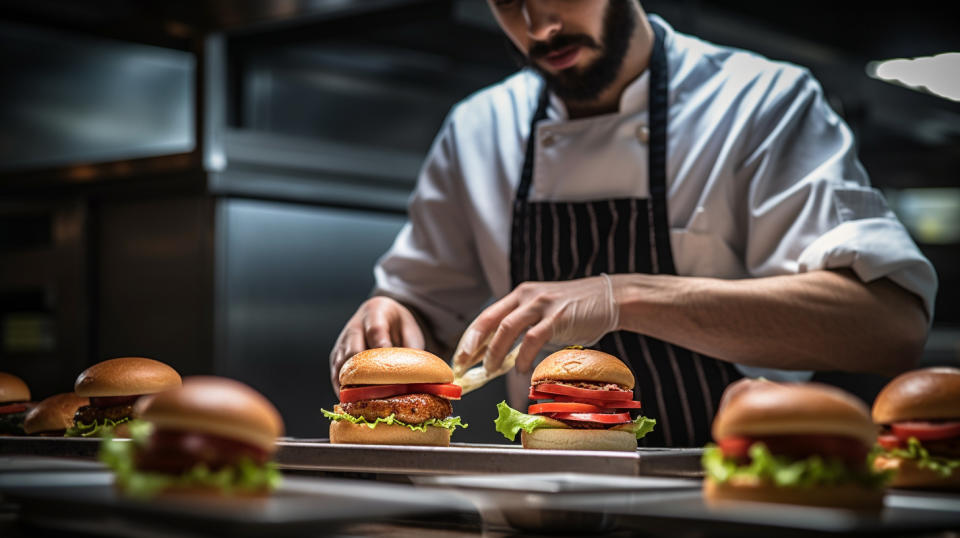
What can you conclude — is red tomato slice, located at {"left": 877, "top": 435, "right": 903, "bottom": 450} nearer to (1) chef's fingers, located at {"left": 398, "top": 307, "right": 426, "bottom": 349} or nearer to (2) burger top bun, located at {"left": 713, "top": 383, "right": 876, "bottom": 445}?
(2) burger top bun, located at {"left": 713, "top": 383, "right": 876, "bottom": 445}

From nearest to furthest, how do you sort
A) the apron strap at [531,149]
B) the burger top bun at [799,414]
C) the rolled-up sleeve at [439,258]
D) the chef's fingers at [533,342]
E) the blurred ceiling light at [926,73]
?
the burger top bun at [799,414]
the chef's fingers at [533,342]
the apron strap at [531,149]
the rolled-up sleeve at [439,258]
the blurred ceiling light at [926,73]

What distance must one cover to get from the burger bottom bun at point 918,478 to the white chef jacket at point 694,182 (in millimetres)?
844

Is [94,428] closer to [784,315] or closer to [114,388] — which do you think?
[114,388]

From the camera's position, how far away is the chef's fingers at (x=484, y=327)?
245cm

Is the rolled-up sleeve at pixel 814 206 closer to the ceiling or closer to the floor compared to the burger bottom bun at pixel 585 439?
closer to the ceiling

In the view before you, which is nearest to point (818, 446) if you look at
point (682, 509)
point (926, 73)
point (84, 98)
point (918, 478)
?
point (682, 509)

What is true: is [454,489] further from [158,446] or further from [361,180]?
[361,180]

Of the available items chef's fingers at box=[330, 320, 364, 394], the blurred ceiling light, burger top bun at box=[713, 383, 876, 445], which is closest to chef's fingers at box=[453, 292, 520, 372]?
chef's fingers at box=[330, 320, 364, 394]

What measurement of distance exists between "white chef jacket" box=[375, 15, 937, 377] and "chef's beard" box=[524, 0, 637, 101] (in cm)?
8

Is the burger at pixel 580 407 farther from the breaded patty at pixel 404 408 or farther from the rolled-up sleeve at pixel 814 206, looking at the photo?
the rolled-up sleeve at pixel 814 206

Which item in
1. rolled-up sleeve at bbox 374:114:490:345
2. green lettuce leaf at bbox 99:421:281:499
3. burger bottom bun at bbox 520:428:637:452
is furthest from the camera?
rolled-up sleeve at bbox 374:114:490:345

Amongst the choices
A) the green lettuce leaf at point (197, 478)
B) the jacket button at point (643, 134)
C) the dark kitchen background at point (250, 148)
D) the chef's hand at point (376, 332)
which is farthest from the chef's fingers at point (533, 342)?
the dark kitchen background at point (250, 148)

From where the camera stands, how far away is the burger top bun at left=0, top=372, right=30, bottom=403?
2.53 m

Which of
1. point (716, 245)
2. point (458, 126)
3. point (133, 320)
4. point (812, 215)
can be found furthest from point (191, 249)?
point (812, 215)
